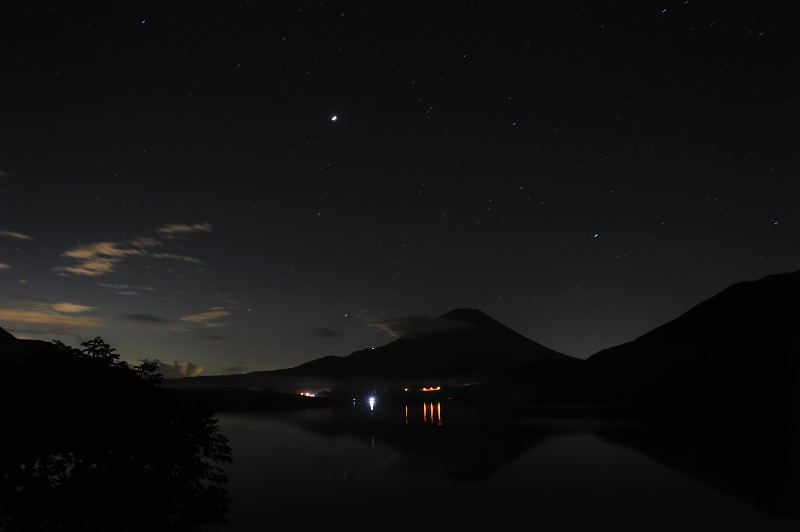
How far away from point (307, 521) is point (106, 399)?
31.4 m

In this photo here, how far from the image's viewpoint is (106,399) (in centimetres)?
1257

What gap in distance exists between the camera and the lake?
41.6 m

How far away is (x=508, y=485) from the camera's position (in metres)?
57.7

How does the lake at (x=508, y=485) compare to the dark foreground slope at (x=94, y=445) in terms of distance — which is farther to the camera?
the lake at (x=508, y=485)

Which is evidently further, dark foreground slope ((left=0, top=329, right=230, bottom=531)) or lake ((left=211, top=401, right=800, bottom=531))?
lake ((left=211, top=401, right=800, bottom=531))

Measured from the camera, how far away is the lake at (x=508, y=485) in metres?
41.6

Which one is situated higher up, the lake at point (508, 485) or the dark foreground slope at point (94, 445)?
the dark foreground slope at point (94, 445)

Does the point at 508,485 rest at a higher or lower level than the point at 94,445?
lower

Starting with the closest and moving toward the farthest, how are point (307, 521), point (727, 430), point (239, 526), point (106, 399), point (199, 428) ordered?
1. point (106, 399)
2. point (199, 428)
3. point (239, 526)
4. point (307, 521)
5. point (727, 430)

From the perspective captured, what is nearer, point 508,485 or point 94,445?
point 94,445

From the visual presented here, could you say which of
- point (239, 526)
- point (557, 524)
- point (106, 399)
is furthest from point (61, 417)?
point (557, 524)

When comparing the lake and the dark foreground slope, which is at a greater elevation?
the dark foreground slope

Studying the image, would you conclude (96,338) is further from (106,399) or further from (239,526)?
(239,526)

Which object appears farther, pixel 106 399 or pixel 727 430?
pixel 727 430
